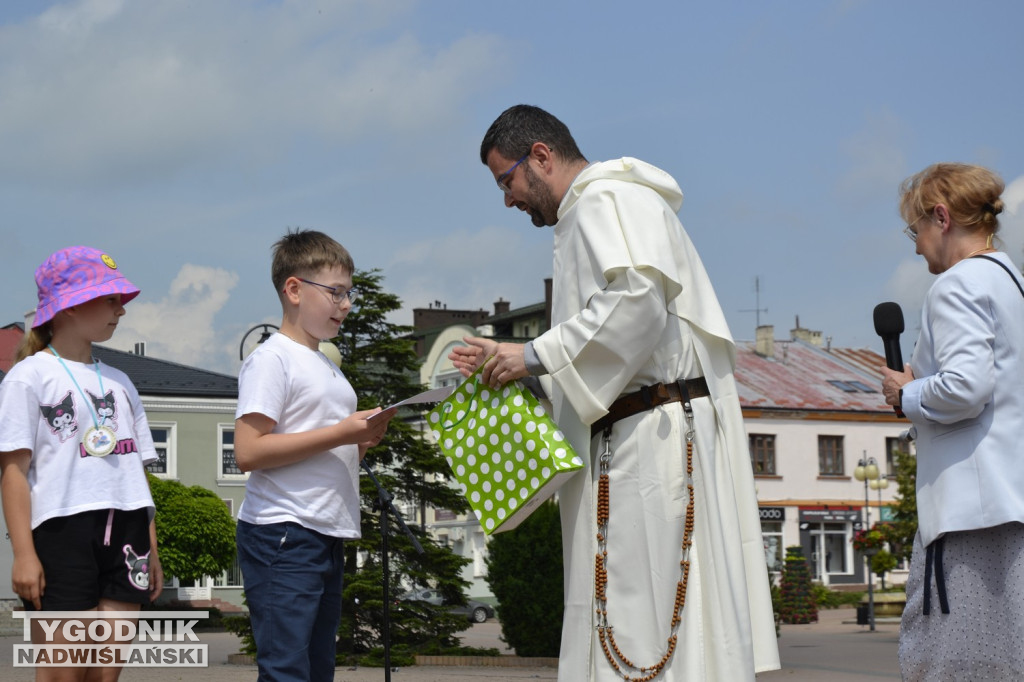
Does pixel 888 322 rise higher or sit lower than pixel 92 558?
higher

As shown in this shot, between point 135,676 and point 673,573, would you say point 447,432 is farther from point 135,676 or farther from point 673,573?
point 135,676

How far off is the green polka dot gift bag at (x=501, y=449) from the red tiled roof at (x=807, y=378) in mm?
50147

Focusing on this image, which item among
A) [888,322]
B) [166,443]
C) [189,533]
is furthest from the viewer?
[166,443]

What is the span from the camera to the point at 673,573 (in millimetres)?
4020

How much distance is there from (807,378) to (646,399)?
5636 centimetres

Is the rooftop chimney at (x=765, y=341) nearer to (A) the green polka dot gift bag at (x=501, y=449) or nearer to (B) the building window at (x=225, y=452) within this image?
(B) the building window at (x=225, y=452)

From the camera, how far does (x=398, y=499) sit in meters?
18.8

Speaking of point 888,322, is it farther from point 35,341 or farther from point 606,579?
point 35,341

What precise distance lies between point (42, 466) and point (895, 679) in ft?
44.1

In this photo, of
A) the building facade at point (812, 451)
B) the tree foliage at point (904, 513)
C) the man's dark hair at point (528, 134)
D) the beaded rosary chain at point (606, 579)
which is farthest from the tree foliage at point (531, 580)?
the building facade at point (812, 451)

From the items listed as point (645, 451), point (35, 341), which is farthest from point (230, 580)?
point (645, 451)

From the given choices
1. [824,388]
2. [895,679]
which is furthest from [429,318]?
[895,679]

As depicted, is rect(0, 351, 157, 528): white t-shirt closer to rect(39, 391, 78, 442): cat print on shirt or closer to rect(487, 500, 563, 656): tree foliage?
rect(39, 391, 78, 442): cat print on shirt

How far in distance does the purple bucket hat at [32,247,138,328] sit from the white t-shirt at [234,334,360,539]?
616 millimetres
